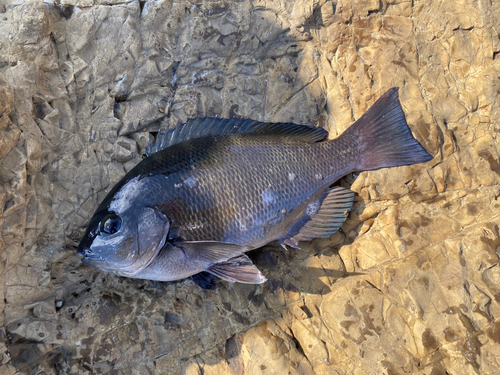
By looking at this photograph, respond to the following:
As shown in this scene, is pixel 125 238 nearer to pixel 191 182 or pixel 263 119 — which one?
pixel 191 182

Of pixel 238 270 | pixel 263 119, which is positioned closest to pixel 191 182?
pixel 238 270

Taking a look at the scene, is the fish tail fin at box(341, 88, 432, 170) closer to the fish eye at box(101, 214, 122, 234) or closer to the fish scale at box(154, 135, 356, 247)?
the fish scale at box(154, 135, 356, 247)

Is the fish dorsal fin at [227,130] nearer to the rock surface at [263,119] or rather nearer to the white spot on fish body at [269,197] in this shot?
the rock surface at [263,119]

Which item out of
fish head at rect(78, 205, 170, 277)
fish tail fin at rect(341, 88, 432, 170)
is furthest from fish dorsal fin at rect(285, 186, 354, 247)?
fish head at rect(78, 205, 170, 277)

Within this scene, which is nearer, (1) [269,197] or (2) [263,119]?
(1) [269,197]

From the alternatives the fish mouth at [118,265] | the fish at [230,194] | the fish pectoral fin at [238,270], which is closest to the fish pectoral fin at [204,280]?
the fish at [230,194]

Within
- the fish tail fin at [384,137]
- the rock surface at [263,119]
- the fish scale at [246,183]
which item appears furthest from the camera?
the fish tail fin at [384,137]

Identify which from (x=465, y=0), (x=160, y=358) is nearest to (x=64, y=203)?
(x=160, y=358)
